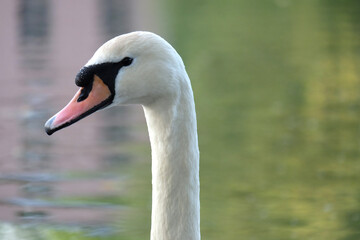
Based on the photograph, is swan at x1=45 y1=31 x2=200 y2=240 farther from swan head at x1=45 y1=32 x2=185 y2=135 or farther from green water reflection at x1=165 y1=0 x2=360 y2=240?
green water reflection at x1=165 y1=0 x2=360 y2=240

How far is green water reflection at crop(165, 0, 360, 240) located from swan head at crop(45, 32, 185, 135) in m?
3.14

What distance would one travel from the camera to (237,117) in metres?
9.16

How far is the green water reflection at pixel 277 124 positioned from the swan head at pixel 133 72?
3137 millimetres

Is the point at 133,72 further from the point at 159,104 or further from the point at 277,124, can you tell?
the point at 277,124

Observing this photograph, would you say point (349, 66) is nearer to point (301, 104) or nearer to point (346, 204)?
point (301, 104)

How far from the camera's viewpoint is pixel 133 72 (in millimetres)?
2545

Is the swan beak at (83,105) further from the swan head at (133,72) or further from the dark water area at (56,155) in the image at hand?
the dark water area at (56,155)

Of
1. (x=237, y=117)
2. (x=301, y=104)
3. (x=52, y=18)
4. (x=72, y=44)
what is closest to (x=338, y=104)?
(x=301, y=104)

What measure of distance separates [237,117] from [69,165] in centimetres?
237

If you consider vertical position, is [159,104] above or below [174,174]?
above

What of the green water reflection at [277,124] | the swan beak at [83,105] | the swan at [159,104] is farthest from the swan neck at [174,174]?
the green water reflection at [277,124]

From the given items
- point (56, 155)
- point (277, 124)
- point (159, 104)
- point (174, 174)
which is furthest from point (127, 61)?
point (277, 124)

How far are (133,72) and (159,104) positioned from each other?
4.6 inches

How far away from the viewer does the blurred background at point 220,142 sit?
19.6ft
